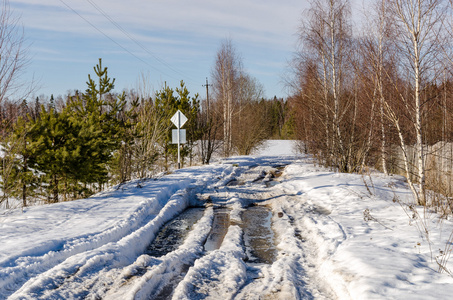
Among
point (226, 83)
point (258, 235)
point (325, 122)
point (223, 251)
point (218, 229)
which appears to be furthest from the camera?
point (226, 83)

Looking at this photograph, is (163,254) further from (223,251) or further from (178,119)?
(178,119)

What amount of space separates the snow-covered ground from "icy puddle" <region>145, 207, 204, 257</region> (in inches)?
2.7

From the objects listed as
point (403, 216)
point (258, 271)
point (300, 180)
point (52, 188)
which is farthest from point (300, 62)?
point (258, 271)

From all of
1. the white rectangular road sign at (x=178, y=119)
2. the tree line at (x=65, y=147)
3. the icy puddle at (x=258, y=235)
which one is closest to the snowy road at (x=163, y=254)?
the icy puddle at (x=258, y=235)

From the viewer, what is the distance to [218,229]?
7.15 m

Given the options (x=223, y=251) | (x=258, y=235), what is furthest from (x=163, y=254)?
(x=258, y=235)

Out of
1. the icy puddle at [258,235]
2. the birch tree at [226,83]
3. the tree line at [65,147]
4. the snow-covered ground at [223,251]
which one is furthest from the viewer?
the birch tree at [226,83]

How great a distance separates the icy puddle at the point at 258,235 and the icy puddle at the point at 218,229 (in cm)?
42

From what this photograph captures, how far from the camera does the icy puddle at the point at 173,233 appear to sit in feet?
19.2

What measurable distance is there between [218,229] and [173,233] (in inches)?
37.3

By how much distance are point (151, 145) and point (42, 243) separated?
8.63 meters

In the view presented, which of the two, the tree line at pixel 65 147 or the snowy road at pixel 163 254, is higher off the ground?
the tree line at pixel 65 147

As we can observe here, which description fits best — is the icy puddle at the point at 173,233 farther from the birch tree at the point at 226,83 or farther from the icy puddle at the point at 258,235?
the birch tree at the point at 226,83

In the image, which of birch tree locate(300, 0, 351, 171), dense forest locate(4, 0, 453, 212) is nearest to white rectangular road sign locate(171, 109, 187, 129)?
dense forest locate(4, 0, 453, 212)
